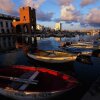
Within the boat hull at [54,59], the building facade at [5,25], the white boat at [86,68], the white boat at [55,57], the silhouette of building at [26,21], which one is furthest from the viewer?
the silhouette of building at [26,21]

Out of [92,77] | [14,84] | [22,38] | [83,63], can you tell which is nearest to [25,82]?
[14,84]

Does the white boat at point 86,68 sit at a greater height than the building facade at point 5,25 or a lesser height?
lesser

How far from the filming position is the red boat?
21045 millimetres

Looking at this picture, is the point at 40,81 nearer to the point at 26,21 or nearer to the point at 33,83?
the point at 33,83

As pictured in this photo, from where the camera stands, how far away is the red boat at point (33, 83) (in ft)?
69.0

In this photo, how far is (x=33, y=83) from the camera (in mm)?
23766

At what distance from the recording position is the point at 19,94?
21.3 meters

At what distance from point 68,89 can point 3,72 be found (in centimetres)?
1122

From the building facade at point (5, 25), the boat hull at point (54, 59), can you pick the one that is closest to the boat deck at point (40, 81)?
the boat hull at point (54, 59)

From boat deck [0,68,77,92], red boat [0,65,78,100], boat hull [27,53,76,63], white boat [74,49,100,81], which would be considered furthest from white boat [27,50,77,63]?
boat deck [0,68,77,92]

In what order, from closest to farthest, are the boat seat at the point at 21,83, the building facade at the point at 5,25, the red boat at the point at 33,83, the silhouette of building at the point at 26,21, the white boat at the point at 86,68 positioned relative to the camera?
the red boat at the point at 33,83 < the boat seat at the point at 21,83 < the white boat at the point at 86,68 < the building facade at the point at 5,25 < the silhouette of building at the point at 26,21

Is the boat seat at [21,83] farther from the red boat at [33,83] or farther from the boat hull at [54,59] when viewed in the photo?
the boat hull at [54,59]

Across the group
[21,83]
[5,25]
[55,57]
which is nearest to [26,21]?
[5,25]

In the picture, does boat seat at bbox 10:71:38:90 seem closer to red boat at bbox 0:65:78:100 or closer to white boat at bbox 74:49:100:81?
red boat at bbox 0:65:78:100
